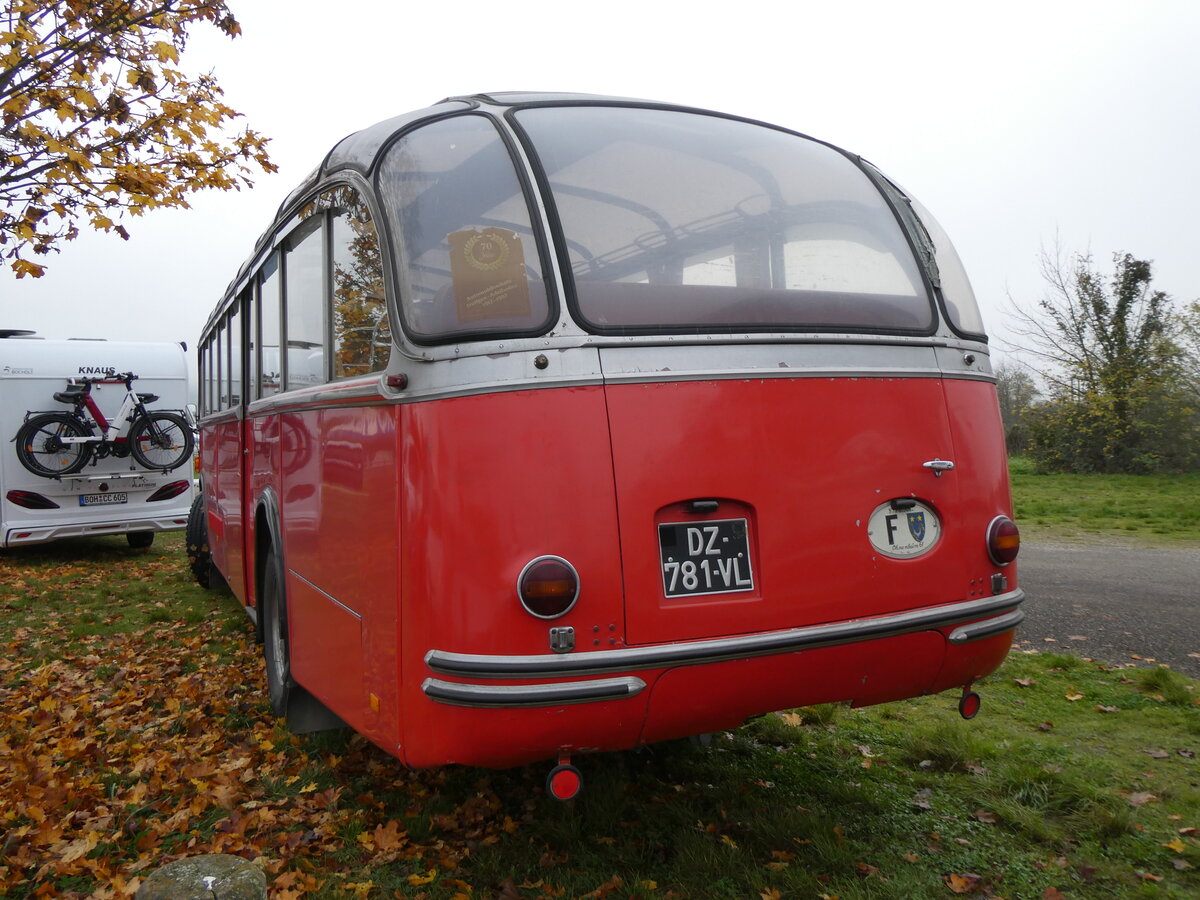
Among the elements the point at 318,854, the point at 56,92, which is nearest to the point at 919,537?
the point at 318,854

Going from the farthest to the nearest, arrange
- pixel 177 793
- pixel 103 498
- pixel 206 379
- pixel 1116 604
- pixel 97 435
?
pixel 103 498
pixel 97 435
pixel 206 379
pixel 1116 604
pixel 177 793

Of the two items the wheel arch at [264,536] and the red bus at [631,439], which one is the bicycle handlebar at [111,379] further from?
the red bus at [631,439]

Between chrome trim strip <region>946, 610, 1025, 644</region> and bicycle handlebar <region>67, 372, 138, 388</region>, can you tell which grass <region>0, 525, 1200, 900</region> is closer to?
chrome trim strip <region>946, 610, 1025, 644</region>

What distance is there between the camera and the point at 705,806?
12.7 ft

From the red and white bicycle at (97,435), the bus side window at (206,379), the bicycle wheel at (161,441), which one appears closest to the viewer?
the bus side window at (206,379)

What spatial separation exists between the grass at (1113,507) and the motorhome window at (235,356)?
1061 centimetres

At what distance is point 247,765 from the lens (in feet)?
14.6

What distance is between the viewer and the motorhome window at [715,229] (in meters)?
3.09

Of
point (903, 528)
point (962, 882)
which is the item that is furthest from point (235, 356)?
point (962, 882)

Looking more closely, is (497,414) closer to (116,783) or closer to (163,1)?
(116,783)

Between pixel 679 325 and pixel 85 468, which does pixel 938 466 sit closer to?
pixel 679 325

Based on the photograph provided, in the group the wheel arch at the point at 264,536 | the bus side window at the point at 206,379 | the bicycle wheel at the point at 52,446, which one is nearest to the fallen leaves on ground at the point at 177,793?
the wheel arch at the point at 264,536

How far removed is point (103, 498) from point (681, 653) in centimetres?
1157

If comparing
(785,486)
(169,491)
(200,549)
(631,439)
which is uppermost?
(169,491)
